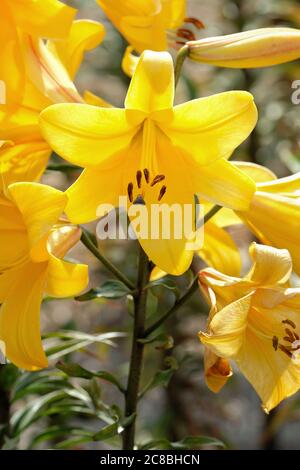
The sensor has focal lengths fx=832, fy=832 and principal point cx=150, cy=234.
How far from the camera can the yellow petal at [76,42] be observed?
1367 mm

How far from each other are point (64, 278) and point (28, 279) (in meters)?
0.06

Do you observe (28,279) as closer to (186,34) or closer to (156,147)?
(156,147)

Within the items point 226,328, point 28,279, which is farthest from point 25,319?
point 226,328

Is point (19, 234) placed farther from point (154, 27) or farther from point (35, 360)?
point (154, 27)

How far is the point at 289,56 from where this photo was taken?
1.19 m

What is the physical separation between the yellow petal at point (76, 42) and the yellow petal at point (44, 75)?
0.07 m

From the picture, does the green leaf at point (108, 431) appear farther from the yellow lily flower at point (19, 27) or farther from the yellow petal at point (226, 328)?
the yellow lily flower at point (19, 27)

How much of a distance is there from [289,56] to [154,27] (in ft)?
0.78

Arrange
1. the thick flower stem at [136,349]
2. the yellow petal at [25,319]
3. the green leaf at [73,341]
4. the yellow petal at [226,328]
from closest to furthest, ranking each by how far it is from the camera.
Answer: the yellow petal at [226,328], the yellow petal at [25,319], the thick flower stem at [136,349], the green leaf at [73,341]

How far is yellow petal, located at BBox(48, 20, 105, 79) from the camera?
1367 millimetres

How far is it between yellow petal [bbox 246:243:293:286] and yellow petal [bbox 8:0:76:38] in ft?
1.48

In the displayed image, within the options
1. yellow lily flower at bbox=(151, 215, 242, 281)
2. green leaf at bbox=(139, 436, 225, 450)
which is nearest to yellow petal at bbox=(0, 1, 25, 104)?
yellow lily flower at bbox=(151, 215, 242, 281)

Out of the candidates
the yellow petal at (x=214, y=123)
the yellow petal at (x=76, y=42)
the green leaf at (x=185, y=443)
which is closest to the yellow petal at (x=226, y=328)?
the yellow petal at (x=214, y=123)
